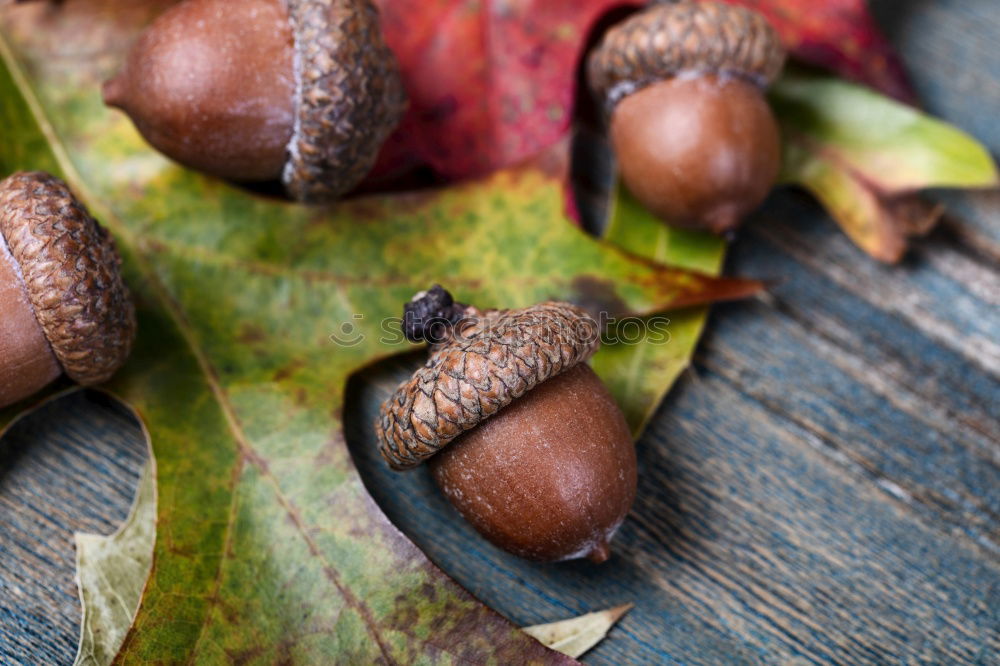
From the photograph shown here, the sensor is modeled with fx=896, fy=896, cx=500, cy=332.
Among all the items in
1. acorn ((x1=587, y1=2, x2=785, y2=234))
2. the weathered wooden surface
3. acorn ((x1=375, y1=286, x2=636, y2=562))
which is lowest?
the weathered wooden surface

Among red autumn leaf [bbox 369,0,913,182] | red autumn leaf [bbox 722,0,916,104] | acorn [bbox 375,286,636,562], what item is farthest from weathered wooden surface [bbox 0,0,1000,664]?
red autumn leaf [bbox 369,0,913,182]

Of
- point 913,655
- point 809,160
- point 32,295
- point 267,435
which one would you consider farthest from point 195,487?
point 809,160

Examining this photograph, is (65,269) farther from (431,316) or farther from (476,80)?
(476,80)

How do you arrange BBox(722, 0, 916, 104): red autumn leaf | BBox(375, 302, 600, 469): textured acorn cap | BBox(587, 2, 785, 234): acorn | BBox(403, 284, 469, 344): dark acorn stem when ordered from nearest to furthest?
1. BBox(375, 302, 600, 469): textured acorn cap
2. BBox(403, 284, 469, 344): dark acorn stem
3. BBox(587, 2, 785, 234): acorn
4. BBox(722, 0, 916, 104): red autumn leaf

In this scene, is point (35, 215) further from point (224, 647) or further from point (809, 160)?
point (809, 160)

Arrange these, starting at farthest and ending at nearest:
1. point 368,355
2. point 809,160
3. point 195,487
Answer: point 809,160
point 368,355
point 195,487

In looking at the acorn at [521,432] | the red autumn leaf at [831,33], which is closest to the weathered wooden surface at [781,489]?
the acorn at [521,432]

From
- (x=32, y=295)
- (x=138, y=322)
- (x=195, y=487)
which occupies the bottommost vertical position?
(x=195, y=487)

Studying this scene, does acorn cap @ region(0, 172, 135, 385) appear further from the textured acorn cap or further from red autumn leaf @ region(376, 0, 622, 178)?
red autumn leaf @ region(376, 0, 622, 178)
